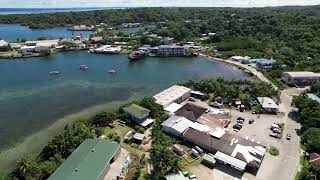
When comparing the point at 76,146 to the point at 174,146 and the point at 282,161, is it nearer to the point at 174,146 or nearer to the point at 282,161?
the point at 174,146

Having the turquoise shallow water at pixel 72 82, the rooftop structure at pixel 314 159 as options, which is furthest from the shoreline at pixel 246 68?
the rooftop structure at pixel 314 159

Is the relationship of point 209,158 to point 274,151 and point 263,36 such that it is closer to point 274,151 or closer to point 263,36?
point 274,151

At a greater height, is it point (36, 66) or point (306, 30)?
point (306, 30)

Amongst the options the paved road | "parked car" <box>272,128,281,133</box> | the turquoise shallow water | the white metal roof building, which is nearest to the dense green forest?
the turquoise shallow water

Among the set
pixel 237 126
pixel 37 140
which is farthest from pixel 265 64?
pixel 37 140

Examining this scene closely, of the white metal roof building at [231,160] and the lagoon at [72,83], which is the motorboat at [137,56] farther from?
the white metal roof building at [231,160]

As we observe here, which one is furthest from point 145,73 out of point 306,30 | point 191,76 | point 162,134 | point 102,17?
point 102,17
